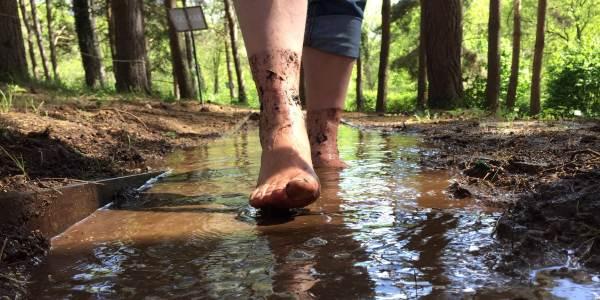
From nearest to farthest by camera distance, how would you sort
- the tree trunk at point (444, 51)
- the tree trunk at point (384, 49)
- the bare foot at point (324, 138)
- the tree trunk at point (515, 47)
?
the bare foot at point (324, 138) → the tree trunk at point (444, 51) → the tree trunk at point (515, 47) → the tree trunk at point (384, 49)

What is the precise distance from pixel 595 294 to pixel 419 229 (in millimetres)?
519

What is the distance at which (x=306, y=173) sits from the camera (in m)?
1.61

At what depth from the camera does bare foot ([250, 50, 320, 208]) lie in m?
1.59

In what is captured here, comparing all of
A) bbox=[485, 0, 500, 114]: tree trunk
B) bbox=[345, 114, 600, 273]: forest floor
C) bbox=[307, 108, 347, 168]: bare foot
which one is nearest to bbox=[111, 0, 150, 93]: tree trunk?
bbox=[485, 0, 500, 114]: tree trunk

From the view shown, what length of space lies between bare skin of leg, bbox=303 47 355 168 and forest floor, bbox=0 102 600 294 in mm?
508

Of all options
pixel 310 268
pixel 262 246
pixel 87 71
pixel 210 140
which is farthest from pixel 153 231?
pixel 87 71

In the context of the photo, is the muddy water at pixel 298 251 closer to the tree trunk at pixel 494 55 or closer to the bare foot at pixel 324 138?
the bare foot at pixel 324 138

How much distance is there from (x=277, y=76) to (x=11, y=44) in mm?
6903

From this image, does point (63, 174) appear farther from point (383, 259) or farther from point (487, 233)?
point (487, 233)

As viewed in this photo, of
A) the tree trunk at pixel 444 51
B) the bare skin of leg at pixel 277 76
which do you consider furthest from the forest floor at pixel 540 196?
the tree trunk at pixel 444 51

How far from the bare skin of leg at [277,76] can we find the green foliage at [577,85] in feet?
38.2

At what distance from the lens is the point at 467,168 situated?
2133mm

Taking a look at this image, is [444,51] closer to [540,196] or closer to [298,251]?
[540,196]

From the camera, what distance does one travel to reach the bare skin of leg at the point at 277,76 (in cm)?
172
